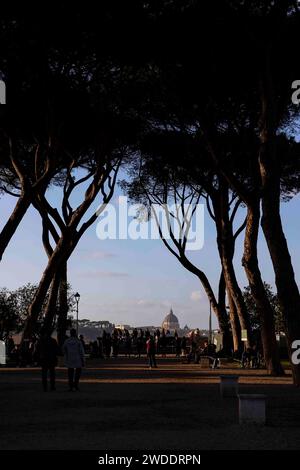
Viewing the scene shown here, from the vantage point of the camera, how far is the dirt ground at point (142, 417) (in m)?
9.54

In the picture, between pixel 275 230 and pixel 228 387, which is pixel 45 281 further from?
pixel 228 387

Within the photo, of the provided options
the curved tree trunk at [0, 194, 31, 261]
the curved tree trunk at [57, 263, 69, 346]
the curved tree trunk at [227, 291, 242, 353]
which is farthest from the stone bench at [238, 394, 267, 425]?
the curved tree trunk at [57, 263, 69, 346]

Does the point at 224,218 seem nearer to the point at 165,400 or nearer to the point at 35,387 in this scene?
the point at 35,387

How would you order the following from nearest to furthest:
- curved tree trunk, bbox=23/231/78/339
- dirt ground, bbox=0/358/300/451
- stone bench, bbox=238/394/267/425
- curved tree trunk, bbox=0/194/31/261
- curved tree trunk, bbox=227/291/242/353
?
1. dirt ground, bbox=0/358/300/451
2. stone bench, bbox=238/394/267/425
3. curved tree trunk, bbox=0/194/31/261
4. curved tree trunk, bbox=23/231/78/339
5. curved tree trunk, bbox=227/291/242/353

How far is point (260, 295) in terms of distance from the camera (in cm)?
2388

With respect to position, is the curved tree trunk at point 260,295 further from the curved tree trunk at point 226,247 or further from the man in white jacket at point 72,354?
the man in white jacket at point 72,354

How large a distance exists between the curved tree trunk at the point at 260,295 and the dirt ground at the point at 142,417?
2301 millimetres

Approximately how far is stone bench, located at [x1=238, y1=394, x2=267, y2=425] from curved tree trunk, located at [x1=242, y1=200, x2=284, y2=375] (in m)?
11.8

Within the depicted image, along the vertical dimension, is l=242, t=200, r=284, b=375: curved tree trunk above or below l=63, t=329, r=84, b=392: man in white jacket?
above

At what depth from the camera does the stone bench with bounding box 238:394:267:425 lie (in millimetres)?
11375

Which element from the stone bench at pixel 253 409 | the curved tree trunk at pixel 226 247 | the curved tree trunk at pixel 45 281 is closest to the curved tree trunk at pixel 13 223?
the curved tree trunk at pixel 45 281

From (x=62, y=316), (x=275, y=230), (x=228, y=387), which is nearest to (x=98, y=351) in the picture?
(x=62, y=316)

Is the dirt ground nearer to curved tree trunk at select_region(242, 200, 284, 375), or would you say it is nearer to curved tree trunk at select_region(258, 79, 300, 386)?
curved tree trunk at select_region(258, 79, 300, 386)

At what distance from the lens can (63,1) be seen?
2377cm
